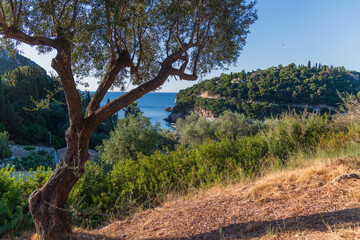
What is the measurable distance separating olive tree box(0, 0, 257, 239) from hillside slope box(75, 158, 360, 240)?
0.77m

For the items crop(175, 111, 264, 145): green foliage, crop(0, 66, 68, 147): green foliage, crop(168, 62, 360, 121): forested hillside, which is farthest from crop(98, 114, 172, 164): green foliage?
crop(168, 62, 360, 121): forested hillside

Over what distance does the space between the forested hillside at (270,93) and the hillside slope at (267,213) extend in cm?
3490

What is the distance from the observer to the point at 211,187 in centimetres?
491

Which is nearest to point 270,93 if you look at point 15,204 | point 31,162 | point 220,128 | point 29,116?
point 220,128

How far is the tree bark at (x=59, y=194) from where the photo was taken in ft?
10.2

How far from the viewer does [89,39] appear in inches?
140

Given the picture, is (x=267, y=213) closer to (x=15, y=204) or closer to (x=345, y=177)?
(x=345, y=177)

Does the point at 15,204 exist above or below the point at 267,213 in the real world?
above

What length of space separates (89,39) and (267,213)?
12.1 feet

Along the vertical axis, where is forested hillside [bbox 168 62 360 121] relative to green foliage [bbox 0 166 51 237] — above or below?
above

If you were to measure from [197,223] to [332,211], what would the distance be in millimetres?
1710

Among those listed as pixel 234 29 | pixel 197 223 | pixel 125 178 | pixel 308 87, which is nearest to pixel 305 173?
pixel 197 223

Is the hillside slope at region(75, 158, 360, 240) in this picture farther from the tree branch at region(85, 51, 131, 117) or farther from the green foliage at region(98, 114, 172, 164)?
the green foliage at region(98, 114, 172, 164)

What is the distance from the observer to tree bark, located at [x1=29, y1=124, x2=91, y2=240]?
3.11 m
